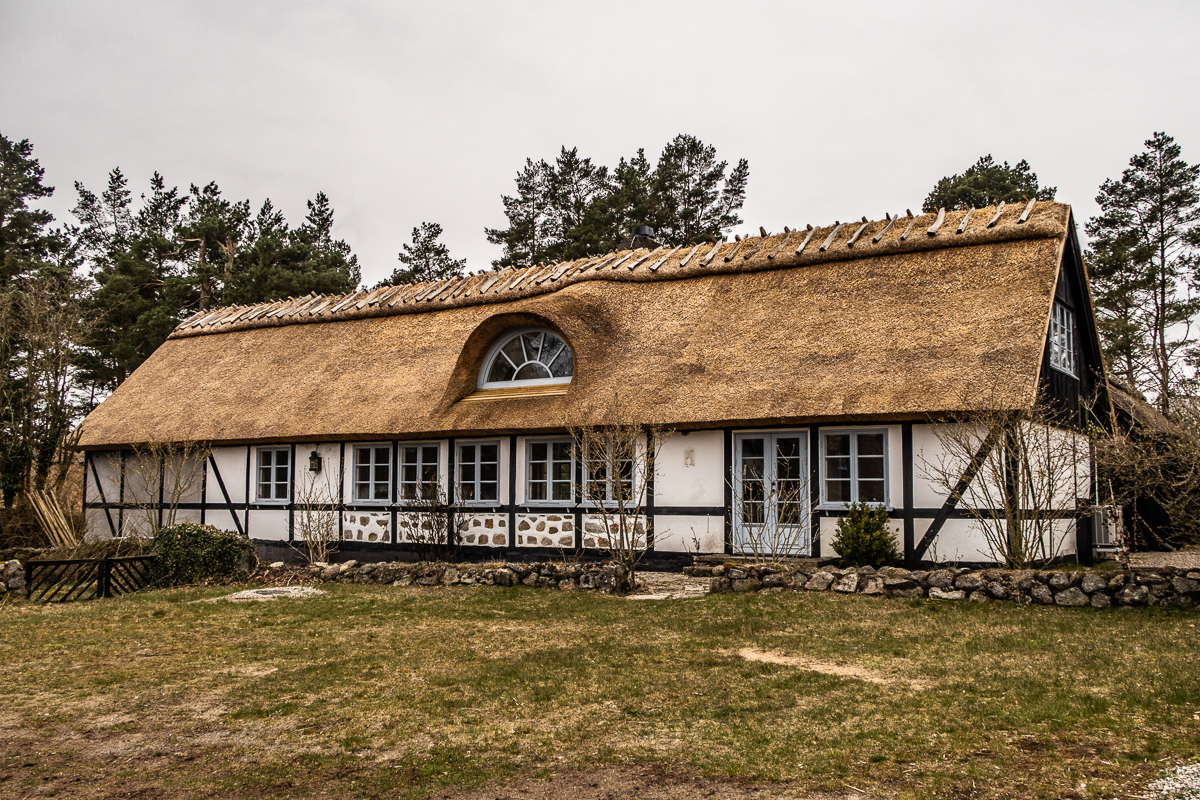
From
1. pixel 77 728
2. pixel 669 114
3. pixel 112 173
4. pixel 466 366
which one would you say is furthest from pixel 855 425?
pixel 112 173

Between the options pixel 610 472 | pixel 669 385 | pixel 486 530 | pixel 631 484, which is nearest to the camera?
pixel 610 472

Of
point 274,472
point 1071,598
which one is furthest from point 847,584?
point 274,472

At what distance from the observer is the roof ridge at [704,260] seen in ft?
42.5

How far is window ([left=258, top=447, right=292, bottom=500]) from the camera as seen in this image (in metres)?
16.1

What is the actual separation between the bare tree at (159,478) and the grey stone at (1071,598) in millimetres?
13398

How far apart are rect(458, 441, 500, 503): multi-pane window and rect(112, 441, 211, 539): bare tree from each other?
506 centimetres

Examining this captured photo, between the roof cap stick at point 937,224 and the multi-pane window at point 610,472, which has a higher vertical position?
the roof cap stick at point 937,224

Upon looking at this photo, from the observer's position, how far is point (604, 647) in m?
7.73

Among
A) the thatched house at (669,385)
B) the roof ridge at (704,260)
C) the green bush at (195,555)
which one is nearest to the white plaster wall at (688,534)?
the thatched house at (669,385)

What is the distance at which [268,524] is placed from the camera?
1611 centimetres

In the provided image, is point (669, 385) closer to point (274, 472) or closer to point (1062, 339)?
point (1062, 339)

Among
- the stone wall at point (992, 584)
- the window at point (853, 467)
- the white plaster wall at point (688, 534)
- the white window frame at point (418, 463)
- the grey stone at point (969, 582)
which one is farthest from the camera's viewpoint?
the white window frame at point (418, 463)

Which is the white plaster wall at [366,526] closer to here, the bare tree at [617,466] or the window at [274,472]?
the window at [274,472]

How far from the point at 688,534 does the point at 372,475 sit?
5.65m
